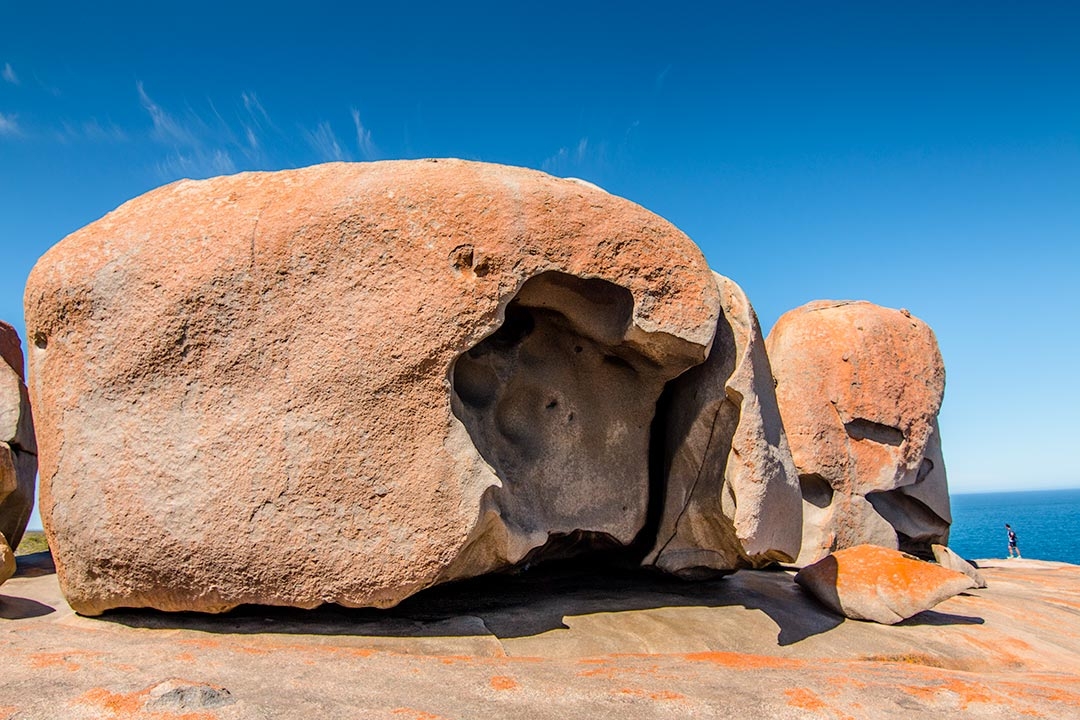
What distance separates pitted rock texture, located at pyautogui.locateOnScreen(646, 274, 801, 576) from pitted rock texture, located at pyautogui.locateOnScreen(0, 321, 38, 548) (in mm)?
6107

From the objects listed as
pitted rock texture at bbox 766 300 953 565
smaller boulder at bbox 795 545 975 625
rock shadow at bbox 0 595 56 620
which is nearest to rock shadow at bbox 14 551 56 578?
rock shadow at bbox 0 595 56 620

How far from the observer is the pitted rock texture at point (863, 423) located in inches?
333

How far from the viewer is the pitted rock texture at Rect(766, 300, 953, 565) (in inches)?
333

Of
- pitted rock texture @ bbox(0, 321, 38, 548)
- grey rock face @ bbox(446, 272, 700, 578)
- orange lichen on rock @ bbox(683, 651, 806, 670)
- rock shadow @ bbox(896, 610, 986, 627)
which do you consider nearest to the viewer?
orange lichen on rock @ bbox(683, 651, 806, 670)

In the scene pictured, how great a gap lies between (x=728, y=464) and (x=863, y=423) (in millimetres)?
4152

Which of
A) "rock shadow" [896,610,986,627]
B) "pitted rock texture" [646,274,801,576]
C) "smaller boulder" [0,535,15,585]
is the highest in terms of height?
"pitted rock texture" [646,274,801,576]

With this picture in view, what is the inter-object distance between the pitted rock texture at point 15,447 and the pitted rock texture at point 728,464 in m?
6.11

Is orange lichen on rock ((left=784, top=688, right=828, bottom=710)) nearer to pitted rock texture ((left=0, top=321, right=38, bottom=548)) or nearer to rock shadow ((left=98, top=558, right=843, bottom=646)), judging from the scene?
rock shadow ((left=98, top=558, right=843, bottom=646))

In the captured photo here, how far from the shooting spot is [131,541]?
4363 millimetres

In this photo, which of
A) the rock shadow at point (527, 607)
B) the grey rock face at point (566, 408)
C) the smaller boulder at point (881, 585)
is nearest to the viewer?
the rock shadow at point (527, 607)

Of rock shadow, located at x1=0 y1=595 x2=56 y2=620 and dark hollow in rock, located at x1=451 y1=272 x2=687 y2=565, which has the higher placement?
dark hollow in rock, located at x1=451 y1=272 x2=687 y2=565

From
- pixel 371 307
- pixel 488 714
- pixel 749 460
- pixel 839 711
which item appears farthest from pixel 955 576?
pixel 371 307

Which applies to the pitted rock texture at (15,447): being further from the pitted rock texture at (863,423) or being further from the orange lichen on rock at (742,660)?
the pitted rock texture at (863,423)

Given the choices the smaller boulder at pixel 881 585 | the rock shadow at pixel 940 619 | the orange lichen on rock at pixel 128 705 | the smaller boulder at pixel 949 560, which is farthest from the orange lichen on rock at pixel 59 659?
the smaller boulder at pixel 949 560
